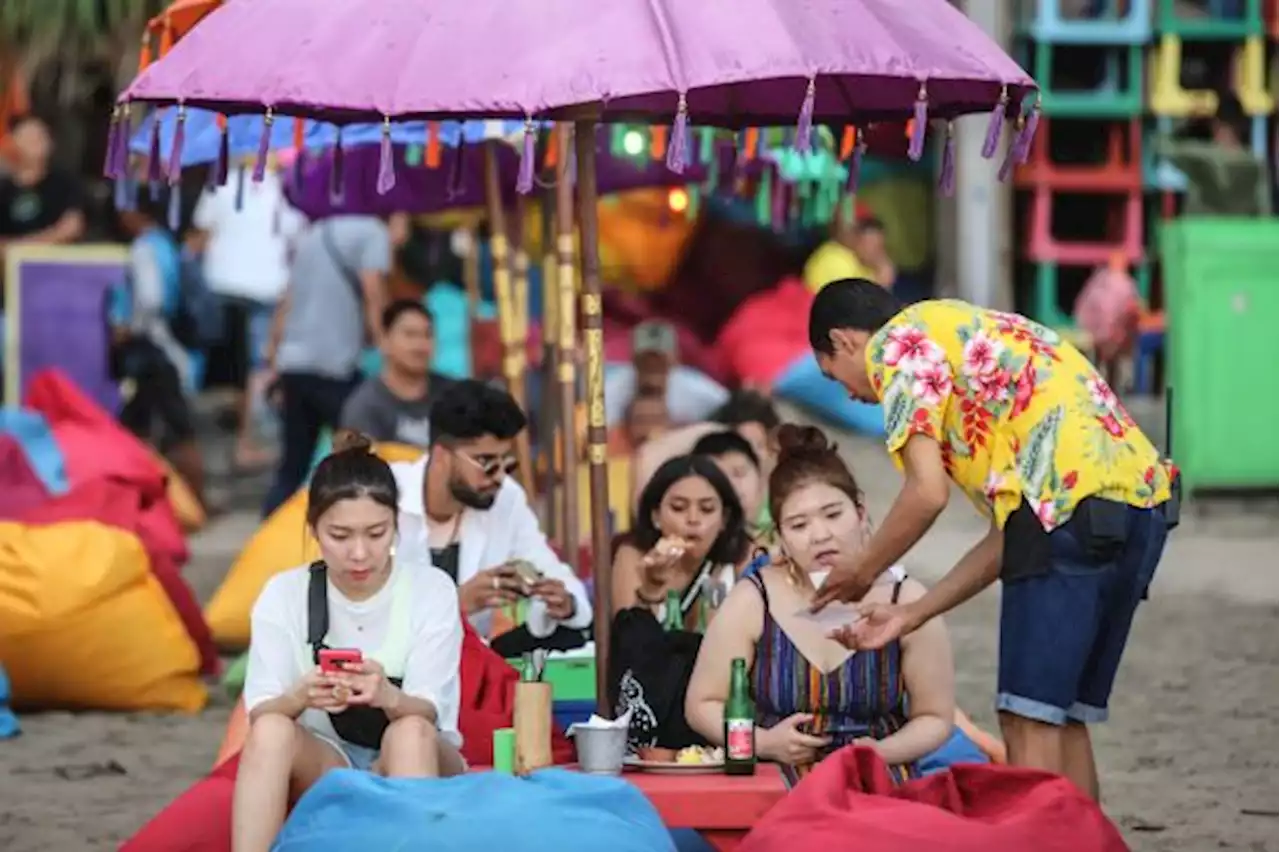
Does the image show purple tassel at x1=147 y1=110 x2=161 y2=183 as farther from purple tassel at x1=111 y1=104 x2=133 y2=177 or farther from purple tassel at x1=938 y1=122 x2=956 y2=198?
purple tassel at x1=938 y1=122 x2=956 y2=198

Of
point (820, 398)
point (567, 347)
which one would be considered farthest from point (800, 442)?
point (820, 398)

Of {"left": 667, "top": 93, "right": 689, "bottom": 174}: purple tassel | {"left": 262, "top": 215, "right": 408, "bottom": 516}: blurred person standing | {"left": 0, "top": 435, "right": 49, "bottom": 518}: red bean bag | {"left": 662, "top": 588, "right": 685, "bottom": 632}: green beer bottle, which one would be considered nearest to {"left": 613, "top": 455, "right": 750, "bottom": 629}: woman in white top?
{"left": 662, "top": 588, "right": 685, "bottom": 632}: green beer bottle

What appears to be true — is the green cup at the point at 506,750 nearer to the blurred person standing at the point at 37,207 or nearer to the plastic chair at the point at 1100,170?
the blurred person standing at the point at 37,207

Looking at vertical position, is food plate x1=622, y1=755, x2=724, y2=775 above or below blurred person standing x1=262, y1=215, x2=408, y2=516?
below

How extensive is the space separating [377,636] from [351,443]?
0.81 metres

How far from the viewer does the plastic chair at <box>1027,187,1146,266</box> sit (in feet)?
58.0

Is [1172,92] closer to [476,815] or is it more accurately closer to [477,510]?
[477,510]

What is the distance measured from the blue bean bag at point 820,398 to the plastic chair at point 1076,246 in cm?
218

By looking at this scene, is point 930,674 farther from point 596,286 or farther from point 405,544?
point 405,544

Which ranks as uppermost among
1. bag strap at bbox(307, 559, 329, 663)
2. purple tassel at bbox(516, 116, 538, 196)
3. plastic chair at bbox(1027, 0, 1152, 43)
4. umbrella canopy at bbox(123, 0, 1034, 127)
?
plastic chair at bbox(1027, 0, 1152, 43)

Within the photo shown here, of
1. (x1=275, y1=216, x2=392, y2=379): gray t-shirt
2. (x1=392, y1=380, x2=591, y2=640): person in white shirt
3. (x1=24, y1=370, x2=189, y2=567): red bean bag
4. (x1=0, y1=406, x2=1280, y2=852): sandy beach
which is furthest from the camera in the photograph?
(x1=275, y1=216, x2=392, y2=379): gray t-shirt

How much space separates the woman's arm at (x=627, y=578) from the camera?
836 centimetres

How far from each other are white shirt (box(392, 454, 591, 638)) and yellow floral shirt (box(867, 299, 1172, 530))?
6.72 feet

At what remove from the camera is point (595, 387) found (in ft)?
23.3
